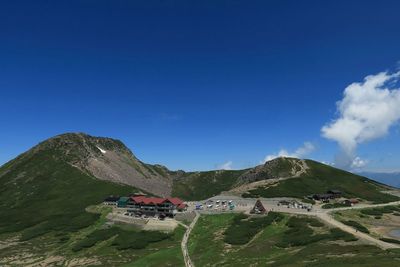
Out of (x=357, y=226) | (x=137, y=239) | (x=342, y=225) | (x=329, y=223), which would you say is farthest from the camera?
(x=137, y=239)

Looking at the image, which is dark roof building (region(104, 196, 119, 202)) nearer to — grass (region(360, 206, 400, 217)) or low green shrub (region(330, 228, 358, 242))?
grass (region(360, 206, 400, 217))

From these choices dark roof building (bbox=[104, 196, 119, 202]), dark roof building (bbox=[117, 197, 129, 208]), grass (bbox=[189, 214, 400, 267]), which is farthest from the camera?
dark roof building (bbox=[104, 196, 119, 202])

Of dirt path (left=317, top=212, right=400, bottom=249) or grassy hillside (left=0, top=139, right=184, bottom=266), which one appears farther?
grassy hillside (left=0, top=139, right=184, bottom=266)

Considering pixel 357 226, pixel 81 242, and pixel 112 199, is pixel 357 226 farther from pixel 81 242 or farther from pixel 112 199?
pixel 112 199

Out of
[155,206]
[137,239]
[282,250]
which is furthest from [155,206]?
[282,250]

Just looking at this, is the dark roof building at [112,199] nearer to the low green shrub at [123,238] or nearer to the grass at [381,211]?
the low green shrub at [123,238]

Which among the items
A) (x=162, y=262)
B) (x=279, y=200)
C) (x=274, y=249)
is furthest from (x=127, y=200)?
(x=274, y=249)

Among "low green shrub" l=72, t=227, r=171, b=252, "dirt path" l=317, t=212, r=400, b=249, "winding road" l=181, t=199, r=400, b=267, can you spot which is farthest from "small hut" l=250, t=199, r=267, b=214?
"low green shrub" l=72, t=227, r=171, b=252

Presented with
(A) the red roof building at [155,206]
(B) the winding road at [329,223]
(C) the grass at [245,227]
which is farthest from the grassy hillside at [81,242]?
(C) the grass at [245,227]
